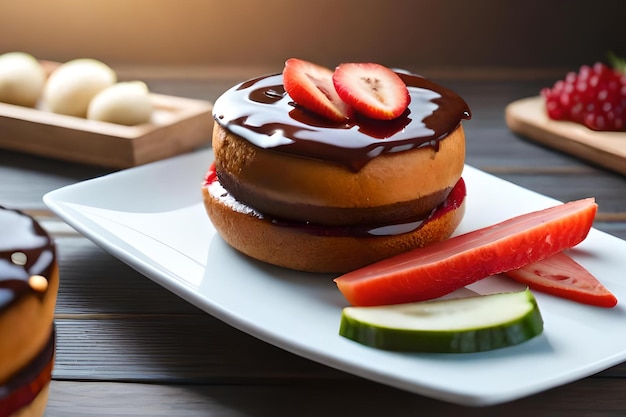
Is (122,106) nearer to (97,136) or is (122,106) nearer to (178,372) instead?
(97,136)

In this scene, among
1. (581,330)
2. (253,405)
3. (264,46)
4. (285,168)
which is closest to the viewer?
(253,405)

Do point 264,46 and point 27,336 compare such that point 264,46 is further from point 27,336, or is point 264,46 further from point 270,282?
point 27,336

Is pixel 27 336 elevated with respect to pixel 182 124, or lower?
elevated

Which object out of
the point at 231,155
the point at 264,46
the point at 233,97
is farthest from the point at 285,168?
the point at 264,46

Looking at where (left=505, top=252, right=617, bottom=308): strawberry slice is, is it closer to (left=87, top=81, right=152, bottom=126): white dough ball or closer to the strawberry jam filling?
the strawberry jam filling

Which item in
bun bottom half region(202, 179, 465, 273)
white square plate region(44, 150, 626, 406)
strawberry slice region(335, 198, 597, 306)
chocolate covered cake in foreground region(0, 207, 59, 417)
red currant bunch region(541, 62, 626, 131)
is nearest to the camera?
chocolate covered cake in foreground region(0, 207, 59, 417)

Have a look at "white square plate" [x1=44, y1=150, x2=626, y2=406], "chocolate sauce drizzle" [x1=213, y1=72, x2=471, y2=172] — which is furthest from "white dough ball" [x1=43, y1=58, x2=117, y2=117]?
"chocolate sauce drizzle" [x1=213, y1=72, x2=471, y2=172]
